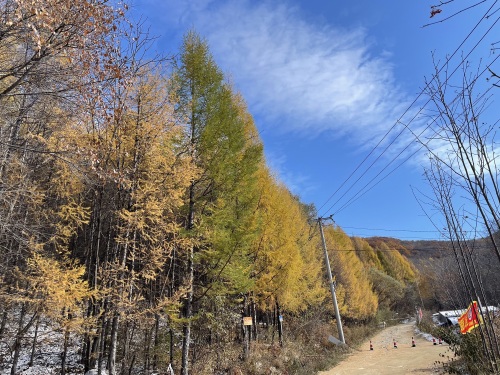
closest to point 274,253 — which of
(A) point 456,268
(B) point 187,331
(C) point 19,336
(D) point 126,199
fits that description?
(B) point 187,331

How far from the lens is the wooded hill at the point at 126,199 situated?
3865 millimetres

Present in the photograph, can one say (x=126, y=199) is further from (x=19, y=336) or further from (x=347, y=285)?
(x=347, y=285)

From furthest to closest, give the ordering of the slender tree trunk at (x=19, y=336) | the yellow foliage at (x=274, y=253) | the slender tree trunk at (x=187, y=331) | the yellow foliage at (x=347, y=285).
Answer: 1. the yellow foliage at (x=347, y=285)
2. the yellow foliage at (x=274, y=253)
3. the slender tree trunk at (x=187, y=331)
4. the slender tree trunk at (x=19, y=336)

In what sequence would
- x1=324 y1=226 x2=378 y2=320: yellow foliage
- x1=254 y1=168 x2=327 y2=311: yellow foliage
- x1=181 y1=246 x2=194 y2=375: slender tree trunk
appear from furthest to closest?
x1=324 y1=226 x2=378 y2=320: yellow foliage, x1=254 y1=168 x2=327 y2=311: yellow foliage, x1=181 y1=246 x2=194 y2=375: slender tree trunk

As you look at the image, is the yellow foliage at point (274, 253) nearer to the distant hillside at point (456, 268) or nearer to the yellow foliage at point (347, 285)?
the distant hillside at point (456, 268)

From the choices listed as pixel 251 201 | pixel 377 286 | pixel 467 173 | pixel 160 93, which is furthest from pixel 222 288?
pixel 377 286

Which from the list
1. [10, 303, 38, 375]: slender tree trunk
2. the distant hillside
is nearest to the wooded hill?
[10, 303, 38, 375]: slender tree trunk

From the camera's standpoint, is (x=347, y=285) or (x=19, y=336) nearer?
(x=19, y=336)

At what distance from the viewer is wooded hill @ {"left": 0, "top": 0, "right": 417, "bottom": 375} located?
387 centimetres

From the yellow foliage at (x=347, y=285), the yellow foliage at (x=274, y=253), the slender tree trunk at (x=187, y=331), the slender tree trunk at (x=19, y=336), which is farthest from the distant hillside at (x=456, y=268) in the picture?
the slender tree trunk at (x=19, y=336)

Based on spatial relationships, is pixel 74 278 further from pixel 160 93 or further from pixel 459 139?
pixel 459 139

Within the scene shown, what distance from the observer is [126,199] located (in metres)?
8.05

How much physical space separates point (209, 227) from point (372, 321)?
3569 centimetres

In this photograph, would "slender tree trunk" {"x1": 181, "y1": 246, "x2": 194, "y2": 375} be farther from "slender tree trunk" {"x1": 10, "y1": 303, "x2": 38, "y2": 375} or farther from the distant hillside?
the distant hillside
